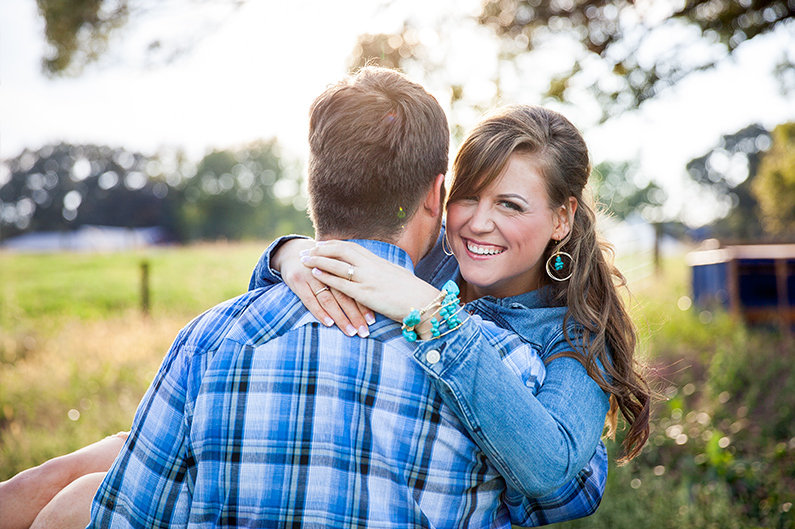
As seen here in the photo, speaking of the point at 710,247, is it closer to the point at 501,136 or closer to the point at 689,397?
the point at 689,397

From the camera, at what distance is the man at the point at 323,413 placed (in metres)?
1.25

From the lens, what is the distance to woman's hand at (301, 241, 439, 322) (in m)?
1.29

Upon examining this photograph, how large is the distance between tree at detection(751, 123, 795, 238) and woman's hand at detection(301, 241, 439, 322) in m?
19.8

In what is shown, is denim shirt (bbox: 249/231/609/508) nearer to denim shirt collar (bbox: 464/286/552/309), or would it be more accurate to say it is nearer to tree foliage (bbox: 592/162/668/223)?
denim shirt collar (bbox: 464/286/552/309)

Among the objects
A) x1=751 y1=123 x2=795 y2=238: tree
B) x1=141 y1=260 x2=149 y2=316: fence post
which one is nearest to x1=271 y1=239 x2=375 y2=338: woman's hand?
x1=141 y1=260 x2=149 y2=316: fence post

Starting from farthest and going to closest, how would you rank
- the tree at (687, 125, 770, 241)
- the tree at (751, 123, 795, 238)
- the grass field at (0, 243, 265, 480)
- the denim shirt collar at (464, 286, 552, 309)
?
1. the tree at (687, 125, 770, 241)
2. the tree at (751, 123, 795, 238)
3. the grass field at (0, 243, 265, 480)
4. the denim shirt collar at (464, 286, 552, 309)

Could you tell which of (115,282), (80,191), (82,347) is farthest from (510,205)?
(80,191)

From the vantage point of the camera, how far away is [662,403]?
475cm

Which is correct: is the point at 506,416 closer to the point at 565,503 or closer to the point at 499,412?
the point at 499,412

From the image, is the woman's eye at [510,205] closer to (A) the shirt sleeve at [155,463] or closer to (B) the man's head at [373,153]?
(B) the man's head at [373,153]

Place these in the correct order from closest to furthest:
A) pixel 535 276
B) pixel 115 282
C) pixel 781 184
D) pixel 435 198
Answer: pixel 435 198, pixel 535 276, pixel 115 282, pixel 781 184

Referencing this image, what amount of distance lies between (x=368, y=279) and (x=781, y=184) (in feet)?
76.0

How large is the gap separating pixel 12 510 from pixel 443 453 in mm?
1513

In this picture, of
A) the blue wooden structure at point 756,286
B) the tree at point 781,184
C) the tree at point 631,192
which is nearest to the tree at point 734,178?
the tree at point 631,192
